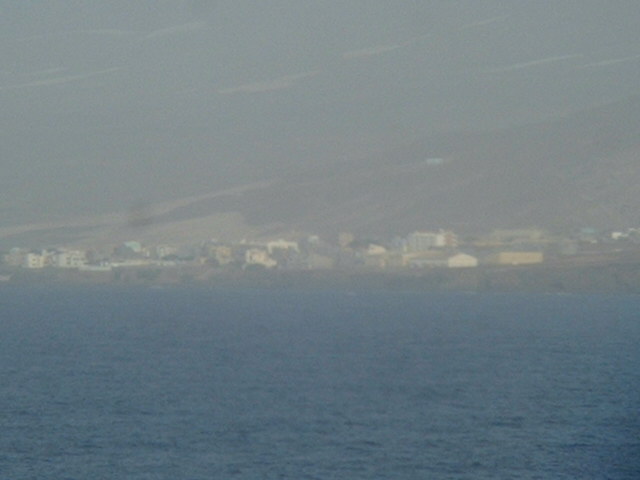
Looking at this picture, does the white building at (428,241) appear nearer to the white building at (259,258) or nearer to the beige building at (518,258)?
the beige building at (518,258)

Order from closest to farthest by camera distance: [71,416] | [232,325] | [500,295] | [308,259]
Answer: [71,416], [232,325], [500,295], [308,259]

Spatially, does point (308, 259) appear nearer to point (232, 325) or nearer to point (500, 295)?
point (500, 295)

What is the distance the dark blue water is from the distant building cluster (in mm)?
19099

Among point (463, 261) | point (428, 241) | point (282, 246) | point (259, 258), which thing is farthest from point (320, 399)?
point (282, 246)

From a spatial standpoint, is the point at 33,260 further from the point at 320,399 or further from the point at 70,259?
the point at 320,399

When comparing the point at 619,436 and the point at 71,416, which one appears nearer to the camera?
the point at 619,436

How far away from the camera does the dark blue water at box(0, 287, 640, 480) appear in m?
17.2

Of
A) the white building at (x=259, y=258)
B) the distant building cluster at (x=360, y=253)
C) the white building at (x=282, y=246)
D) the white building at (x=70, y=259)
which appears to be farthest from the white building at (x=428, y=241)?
the white building at (x=70, y=259)

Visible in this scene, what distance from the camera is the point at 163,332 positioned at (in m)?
38.3

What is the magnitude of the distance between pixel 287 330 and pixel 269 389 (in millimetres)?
14672

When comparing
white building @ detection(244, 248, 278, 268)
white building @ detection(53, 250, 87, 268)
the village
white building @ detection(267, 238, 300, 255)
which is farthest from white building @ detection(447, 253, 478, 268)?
white building @ detection(53, 250, 87, 268)

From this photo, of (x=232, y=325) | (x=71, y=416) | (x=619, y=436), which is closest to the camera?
(x=619, y=436)

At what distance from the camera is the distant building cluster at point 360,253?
205 feet

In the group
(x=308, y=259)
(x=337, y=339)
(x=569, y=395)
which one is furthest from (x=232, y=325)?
(x=308, y=259)
